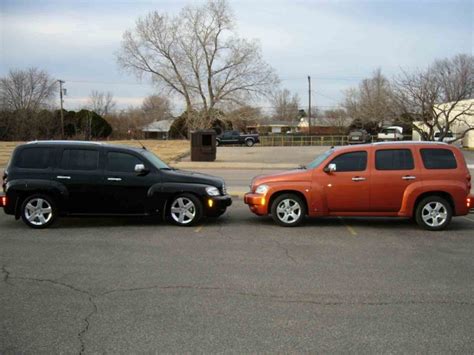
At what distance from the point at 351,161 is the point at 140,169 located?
13.0 ft

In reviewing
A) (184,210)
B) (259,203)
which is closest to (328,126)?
(259,203)

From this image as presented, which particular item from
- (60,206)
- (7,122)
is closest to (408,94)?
(60,206)

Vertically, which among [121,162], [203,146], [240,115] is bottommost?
[121,162]

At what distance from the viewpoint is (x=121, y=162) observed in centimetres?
952

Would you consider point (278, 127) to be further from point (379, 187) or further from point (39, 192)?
point (39, 192)

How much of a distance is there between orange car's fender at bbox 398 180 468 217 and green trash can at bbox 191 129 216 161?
69.3 ft

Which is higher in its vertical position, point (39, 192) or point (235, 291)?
point (39, 192)

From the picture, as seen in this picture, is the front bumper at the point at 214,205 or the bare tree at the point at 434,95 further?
the bare tree at the point at 434,95

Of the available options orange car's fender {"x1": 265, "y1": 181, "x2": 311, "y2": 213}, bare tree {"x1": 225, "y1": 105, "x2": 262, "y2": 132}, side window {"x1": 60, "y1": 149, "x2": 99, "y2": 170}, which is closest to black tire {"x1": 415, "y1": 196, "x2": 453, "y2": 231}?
orange car's fender {"x1": 265, "y1": 181, "x2": 311, "y2": 213}

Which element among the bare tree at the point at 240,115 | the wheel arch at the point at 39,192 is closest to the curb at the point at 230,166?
the wheel arch at the point at 39,192

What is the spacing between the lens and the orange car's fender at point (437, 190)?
9.11 metres

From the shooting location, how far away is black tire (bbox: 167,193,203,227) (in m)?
9.34

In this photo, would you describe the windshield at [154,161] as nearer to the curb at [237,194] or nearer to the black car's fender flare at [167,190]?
the black car's fender flare at [167,190]

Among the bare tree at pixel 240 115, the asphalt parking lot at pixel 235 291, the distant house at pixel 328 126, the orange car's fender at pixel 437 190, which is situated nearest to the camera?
the asphalt parking lot at pixel 235 291
